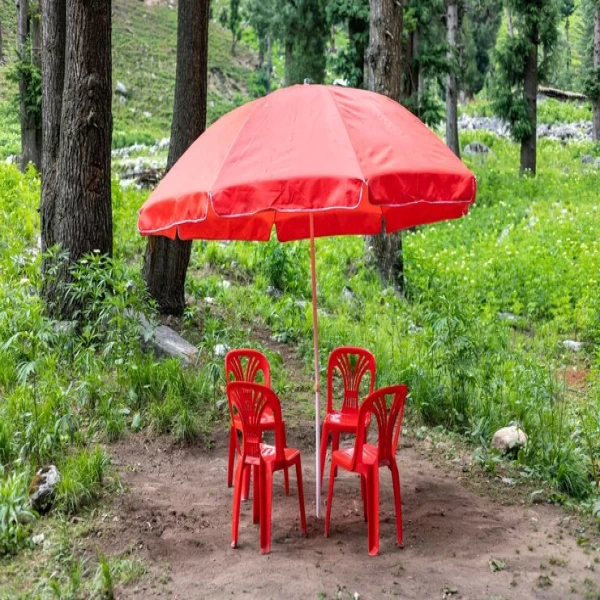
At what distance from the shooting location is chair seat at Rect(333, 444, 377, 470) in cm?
450

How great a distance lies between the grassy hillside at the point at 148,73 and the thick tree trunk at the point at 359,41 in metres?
15.2

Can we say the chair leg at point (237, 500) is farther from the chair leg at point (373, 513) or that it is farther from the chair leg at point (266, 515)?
the chair leg at point (373, 513)

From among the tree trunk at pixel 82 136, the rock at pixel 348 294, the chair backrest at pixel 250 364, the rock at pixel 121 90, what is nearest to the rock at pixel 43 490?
the chair backrest at pixel 250 364

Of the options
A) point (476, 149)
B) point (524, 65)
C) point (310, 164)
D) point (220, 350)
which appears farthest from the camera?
point (476, 149)

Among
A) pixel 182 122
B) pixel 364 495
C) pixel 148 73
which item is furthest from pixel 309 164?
pixel 148 73

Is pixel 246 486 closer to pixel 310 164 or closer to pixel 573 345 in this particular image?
pixel 310 164

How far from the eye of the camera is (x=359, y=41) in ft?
58.5

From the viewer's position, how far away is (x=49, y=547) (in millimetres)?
4438

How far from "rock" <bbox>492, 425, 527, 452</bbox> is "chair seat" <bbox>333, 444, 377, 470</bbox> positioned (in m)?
1.88

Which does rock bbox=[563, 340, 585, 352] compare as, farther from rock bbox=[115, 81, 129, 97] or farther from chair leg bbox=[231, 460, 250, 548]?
rock bbox=[115, 81, 129, 97]

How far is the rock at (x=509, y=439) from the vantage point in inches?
242

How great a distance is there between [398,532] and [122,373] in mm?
3029

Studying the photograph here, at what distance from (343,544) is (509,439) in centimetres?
220

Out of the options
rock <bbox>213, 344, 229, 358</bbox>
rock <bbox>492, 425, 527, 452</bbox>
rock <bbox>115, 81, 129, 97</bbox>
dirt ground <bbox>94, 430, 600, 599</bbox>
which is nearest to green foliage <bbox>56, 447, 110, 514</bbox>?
dirt ground <bbox>94, 430, 600, 599</bbox>
